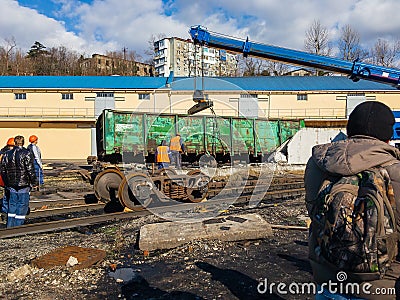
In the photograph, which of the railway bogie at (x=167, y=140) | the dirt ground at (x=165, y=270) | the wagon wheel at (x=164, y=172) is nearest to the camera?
the dirt ground at (x=165, y=270)

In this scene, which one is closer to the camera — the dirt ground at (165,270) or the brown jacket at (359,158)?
the brown jacket at (359,158)

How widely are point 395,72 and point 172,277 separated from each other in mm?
7289

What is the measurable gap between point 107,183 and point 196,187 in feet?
7.52

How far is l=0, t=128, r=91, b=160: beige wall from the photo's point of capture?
30.3 m

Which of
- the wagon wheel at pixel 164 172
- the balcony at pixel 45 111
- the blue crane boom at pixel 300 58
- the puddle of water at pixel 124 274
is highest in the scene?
the balcony at pixel 45 111

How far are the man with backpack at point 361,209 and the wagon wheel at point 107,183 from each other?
748 cm

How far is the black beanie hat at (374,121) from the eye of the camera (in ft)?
5.94

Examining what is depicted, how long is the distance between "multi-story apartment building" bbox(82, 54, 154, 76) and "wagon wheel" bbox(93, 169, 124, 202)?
5454 centimetres

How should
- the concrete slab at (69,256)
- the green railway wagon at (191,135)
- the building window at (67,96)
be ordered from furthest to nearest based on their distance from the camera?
the building window at (67,96)
the green railway wagon at (191,135)
the concrete slab at (69,256)

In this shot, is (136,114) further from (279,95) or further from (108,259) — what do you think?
(279,95)

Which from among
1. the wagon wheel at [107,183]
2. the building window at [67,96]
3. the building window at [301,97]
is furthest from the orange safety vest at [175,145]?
the building window at [301,97]

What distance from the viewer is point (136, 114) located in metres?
15.4

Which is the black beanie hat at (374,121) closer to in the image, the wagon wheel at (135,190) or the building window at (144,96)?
the wagon wheel at (135,190)

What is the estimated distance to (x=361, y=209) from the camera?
1.63 metres
